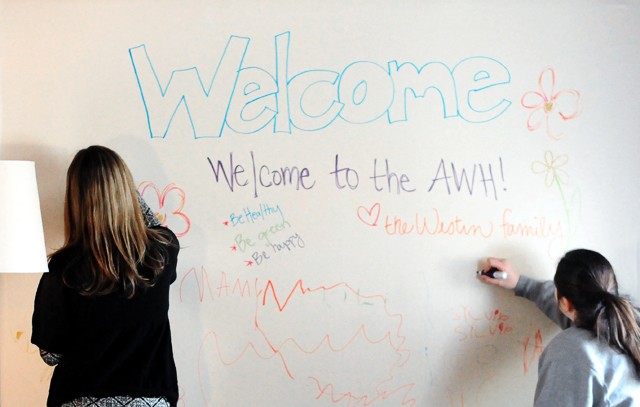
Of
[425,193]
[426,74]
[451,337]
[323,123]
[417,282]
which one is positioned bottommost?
[451,337]

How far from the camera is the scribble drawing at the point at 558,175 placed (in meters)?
1.70

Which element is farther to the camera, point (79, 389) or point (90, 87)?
point (90, 87)

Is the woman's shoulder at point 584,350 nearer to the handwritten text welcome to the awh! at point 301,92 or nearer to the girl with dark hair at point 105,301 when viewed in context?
the handwritten text welcome to the awh! at point 301,92

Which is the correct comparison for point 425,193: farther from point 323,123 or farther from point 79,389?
point 79,389

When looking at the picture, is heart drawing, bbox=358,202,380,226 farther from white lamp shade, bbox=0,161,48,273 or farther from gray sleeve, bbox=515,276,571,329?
white lamp shade, bbox=0,161,48,273

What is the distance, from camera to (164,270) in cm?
139

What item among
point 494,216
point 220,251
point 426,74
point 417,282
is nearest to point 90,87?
point 220,251

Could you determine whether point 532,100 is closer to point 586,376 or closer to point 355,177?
point 355,177

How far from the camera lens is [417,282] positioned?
5.50 feet

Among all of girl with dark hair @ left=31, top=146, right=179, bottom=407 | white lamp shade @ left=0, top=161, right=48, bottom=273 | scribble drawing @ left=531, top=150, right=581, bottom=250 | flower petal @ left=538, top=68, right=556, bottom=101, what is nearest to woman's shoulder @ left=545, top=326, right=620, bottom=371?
scribble drawing @ left=531, top=150, right=581, bottom=250

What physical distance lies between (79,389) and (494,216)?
1.25m

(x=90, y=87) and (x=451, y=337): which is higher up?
(x=90, y=87)

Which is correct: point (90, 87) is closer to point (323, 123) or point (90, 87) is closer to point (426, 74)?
point (323, 123)

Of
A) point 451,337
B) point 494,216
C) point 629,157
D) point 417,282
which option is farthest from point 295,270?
point 629,157
